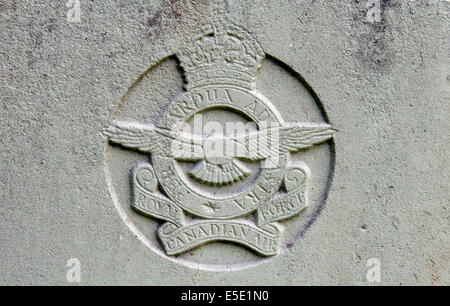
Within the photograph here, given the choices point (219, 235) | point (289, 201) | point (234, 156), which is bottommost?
point (219, 235)

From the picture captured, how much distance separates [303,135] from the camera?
211 centimetres

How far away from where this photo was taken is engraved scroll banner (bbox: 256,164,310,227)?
213 centimetres

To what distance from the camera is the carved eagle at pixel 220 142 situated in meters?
2.11

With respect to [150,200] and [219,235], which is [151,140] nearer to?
[150,200]

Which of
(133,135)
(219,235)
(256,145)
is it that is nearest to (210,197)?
(219,235)

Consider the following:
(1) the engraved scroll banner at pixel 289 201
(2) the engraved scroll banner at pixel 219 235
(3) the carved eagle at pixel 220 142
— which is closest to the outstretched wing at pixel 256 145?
(3) the carved eagle at pixel 220 142

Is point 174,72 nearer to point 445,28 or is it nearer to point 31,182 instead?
point 31,182

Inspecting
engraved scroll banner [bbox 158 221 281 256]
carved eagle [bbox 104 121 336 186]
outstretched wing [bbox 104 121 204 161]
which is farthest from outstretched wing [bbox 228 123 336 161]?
engraved scroll banner [bbox 158 221 281 256]

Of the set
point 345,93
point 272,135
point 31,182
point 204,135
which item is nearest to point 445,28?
point 345,93

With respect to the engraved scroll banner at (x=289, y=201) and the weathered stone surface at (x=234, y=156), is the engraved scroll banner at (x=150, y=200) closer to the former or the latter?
the weathered stone surface at (x=234, y=156)

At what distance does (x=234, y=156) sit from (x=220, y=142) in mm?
75

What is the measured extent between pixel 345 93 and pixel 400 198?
0.45m

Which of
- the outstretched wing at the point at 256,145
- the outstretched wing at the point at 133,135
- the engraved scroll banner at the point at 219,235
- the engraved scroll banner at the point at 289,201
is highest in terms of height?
the outstretched wing at the point at 133,135

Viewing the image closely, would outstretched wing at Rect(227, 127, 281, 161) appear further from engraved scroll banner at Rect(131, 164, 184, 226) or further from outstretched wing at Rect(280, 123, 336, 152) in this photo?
engraved scroll banner at Rect(131, 164, 184, 226)
